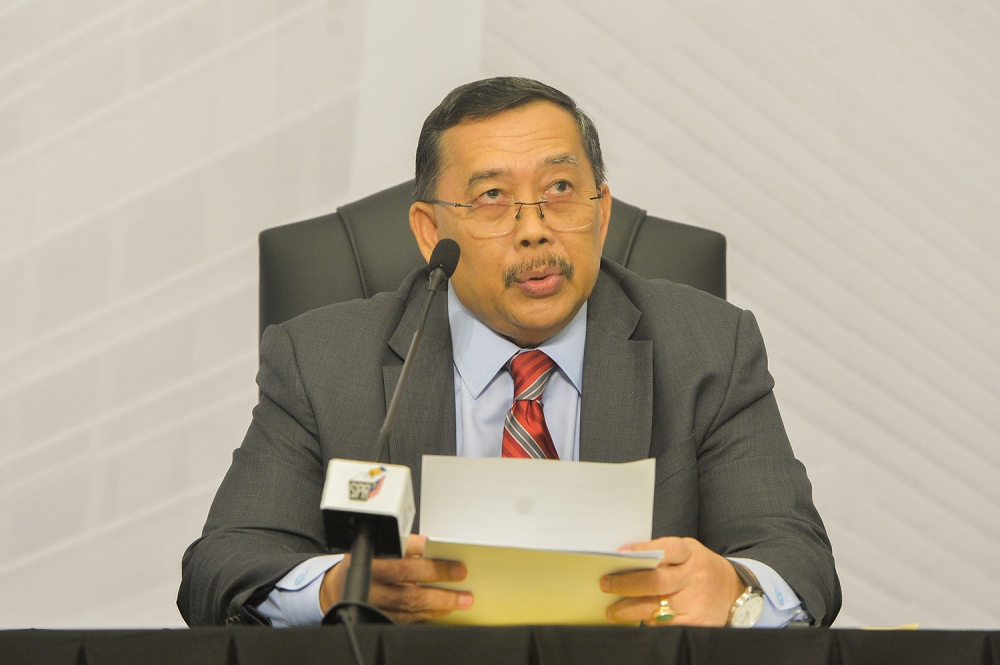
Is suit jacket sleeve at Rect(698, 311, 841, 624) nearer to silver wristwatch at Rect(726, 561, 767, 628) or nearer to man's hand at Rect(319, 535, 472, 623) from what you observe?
silver wristwatch at Rect(726, 561, 767, 628)

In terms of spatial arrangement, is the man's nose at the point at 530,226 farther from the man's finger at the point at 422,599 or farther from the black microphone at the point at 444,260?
the man's finger at the point at 422,599

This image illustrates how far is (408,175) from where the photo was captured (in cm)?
285

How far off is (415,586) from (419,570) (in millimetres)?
36

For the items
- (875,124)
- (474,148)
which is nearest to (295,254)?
(474,148)

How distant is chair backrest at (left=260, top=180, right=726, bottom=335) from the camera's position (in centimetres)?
219

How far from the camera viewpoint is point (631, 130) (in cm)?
291

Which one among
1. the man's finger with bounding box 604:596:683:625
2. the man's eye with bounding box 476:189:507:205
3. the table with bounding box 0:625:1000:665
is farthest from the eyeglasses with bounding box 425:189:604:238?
the table with bounding box 0:625:1000:665

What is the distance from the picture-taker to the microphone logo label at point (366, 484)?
3.72 feet

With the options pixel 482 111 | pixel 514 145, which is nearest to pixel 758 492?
pixel 514 145

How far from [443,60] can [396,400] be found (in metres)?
1.71

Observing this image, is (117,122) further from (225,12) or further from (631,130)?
(631,130)

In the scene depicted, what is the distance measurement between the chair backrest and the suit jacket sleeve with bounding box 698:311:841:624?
9.5 inches

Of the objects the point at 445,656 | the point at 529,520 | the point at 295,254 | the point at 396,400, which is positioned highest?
the point at 295,254

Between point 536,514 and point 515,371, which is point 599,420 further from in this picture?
point 536,514
